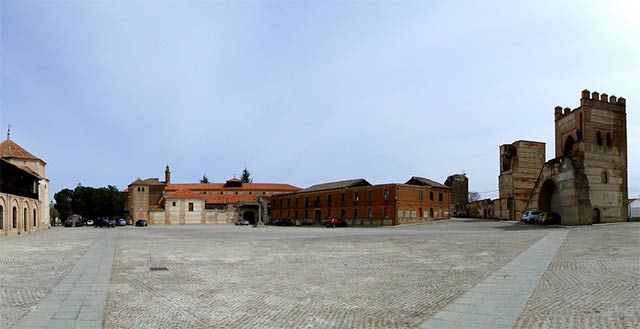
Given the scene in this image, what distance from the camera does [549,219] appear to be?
145ft

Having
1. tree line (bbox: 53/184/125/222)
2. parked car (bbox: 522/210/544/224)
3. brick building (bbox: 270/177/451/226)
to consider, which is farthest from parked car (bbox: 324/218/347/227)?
tree line (bbox: 53/184/125/222)

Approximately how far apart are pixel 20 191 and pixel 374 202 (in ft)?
134

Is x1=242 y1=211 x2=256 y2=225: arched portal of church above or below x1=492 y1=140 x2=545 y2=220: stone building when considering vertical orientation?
→ below

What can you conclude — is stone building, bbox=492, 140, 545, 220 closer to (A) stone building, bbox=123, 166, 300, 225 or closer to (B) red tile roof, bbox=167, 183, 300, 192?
(A) stone building, bbox=123, 166, 300, 225

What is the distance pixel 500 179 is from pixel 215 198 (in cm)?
5612

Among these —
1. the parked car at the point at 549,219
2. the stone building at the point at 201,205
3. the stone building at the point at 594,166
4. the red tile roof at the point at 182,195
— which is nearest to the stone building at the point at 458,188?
the stone building at the point at 201,205

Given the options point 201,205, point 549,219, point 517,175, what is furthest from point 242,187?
point 549,219

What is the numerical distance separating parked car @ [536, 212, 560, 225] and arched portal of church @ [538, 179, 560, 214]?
1460mm

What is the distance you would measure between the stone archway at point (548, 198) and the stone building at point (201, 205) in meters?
48.8

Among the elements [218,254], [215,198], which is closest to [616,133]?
[218,254]

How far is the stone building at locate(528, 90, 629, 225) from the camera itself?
132ft

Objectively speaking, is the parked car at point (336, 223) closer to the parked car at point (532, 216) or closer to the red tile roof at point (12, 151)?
the parked car at point (532, 216)

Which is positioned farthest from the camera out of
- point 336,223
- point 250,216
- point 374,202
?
point 250,216

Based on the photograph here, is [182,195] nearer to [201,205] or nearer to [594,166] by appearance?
[201,205]
